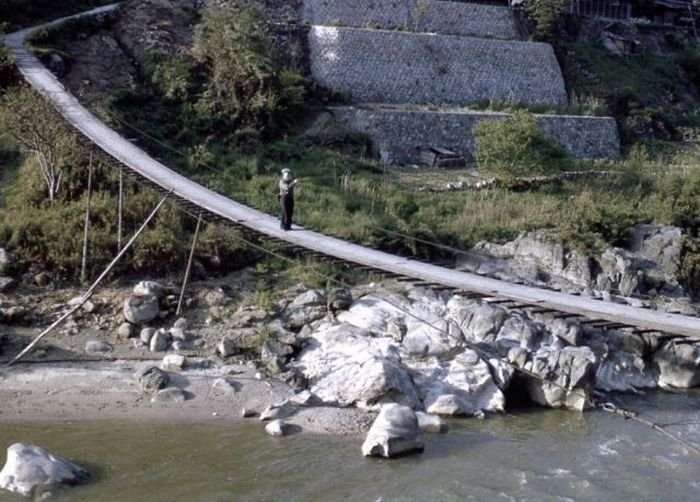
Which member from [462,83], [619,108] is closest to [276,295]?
[462,83]

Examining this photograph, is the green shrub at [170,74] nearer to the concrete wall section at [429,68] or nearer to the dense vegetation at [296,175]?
the dense vegetation at [296,175]

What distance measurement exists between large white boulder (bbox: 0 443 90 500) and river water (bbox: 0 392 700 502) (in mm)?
167

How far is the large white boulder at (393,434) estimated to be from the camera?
10.8 m

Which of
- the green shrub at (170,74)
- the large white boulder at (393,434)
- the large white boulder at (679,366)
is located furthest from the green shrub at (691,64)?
the large white boulder at (393,434)

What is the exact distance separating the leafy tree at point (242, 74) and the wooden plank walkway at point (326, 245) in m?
4.04

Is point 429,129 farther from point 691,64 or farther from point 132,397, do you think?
point 691,64

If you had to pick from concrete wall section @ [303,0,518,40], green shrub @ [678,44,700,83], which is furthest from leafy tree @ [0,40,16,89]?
green shrub @ [678,44,700,83]

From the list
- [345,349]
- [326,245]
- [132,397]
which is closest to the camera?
[132,397]

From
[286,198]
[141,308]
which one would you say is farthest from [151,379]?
[286,198]

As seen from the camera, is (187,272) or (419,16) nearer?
(187,272)

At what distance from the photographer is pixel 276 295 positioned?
15.1 metres

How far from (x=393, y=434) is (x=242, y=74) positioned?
48.9 feet

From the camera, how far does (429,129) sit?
2603 centimetres

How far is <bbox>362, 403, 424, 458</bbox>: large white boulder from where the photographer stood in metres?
10.8
